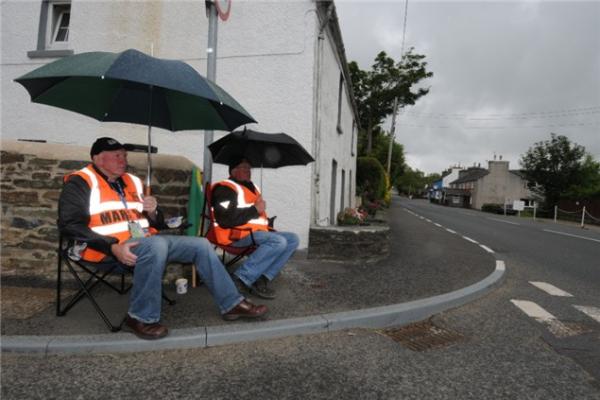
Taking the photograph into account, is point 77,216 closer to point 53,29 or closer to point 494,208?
point 53,29

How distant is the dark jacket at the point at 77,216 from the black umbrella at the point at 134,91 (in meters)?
0.67

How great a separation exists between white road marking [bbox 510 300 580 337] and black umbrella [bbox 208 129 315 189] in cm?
326

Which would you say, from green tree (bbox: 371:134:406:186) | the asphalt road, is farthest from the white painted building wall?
the asphalt road

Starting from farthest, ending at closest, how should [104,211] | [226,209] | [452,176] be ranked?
[452,176] < [226,209] < [104,211]

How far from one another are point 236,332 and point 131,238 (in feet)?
3.92

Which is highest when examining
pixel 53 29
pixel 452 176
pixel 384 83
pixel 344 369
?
pixel 384 83

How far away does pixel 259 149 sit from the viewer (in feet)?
14.9

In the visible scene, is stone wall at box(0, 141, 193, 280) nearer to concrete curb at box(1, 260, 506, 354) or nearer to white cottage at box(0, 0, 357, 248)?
concrete curb at box(1, 260, 506, 354)

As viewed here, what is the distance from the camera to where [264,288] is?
13.6ft

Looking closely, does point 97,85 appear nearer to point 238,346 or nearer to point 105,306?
point 105,306

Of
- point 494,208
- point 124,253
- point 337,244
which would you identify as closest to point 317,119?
point 337,244

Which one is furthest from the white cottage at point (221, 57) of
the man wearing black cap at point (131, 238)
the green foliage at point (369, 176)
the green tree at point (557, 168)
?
the green tree at point (557, 168)

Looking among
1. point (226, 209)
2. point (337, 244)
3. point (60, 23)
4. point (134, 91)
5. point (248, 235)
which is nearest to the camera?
point (134, 91)

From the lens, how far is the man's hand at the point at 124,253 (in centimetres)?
278
